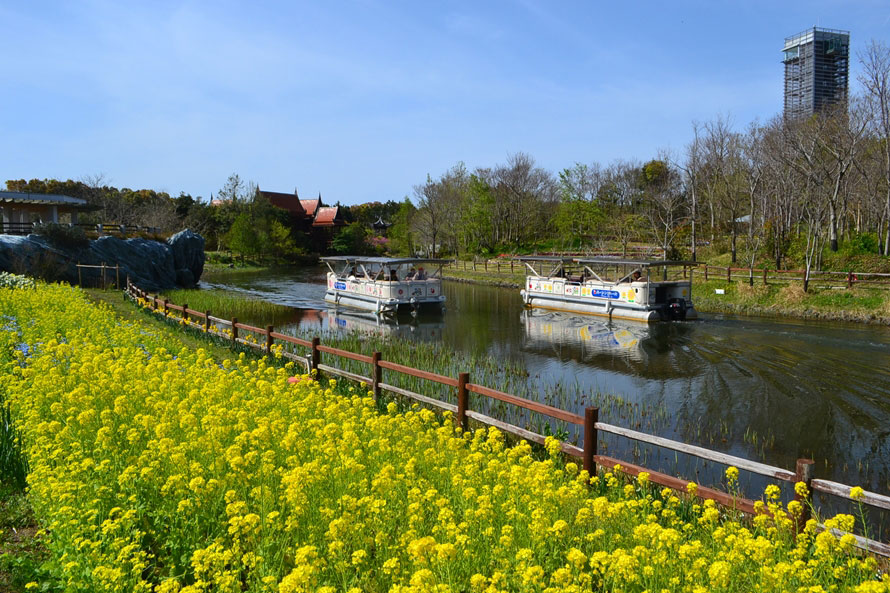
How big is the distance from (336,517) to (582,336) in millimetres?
19450

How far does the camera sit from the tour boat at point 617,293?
25.7m

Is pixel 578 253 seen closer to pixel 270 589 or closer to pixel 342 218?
pixel 342 218

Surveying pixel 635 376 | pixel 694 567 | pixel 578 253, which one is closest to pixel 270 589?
Answer: pixel 694 567

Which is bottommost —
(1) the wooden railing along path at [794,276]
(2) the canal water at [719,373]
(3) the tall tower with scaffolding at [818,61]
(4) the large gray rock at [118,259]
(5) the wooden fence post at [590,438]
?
(2) the canal water at [719,373]

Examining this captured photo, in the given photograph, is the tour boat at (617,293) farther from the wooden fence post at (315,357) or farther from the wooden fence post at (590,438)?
the wooden fence post at (590,438)

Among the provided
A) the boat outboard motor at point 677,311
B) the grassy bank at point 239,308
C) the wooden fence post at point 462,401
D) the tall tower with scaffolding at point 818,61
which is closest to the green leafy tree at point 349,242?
the grassy bank at point 239,308

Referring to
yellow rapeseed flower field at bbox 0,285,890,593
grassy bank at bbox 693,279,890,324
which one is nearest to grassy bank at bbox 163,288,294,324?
yellow rapeseed flower field at bbox 0,285,890,593

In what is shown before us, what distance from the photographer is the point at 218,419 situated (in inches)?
244

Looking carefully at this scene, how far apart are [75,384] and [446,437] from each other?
487 cm

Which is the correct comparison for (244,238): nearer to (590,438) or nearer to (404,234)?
(404,234)

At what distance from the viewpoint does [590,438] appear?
23.5 feet

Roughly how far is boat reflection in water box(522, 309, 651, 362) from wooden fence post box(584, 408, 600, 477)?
38.0 ft

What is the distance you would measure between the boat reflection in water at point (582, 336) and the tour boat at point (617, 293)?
2.55 ft

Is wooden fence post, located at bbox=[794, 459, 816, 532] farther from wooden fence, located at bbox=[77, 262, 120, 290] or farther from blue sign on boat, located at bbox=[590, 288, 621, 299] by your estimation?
wooden fence, located at bbox=[77, 262, 120, 290]
